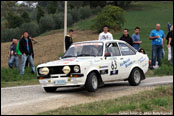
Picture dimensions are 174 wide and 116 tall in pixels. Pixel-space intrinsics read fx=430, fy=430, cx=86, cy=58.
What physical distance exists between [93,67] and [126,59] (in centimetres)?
177

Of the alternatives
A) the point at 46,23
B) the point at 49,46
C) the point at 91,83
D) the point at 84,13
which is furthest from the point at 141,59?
the point at 84,13

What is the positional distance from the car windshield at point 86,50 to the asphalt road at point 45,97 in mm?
1050

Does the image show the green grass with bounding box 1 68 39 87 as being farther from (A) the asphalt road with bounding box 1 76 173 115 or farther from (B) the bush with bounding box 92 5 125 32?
(B) the bush with bounding box 92 5 125 32

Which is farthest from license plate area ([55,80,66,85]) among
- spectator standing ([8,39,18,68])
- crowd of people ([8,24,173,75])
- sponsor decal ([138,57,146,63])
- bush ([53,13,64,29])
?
bush ([53,13,64,29])

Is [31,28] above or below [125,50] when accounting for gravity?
above

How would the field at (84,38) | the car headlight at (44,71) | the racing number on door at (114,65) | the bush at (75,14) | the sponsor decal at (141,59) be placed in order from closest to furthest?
the car headlight at (44,71), the racing number on door at (114,65), the sponsor decal at (141,59), the field at (84,38), the bush at (75,14)

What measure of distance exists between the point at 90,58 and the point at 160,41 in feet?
25.0

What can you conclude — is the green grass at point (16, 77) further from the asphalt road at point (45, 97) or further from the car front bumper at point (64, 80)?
the car front bumper at point (64, 80)

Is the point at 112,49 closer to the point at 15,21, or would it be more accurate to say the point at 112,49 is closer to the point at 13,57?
the point at 13,57

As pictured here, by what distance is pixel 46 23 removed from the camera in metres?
51.7

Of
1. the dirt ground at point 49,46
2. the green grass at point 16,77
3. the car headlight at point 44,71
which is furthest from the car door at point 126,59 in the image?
the dirt ground at point 49,46

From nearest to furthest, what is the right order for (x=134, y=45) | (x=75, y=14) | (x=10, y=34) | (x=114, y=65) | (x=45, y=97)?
(x=45, y=97) → (x=114, y=65) → (x=134, y=45) → (x=10, y=34) → (x=75, y=14)

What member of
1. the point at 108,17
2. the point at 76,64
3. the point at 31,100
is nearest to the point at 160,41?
the point at 76,64

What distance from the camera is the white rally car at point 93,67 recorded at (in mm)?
11352
